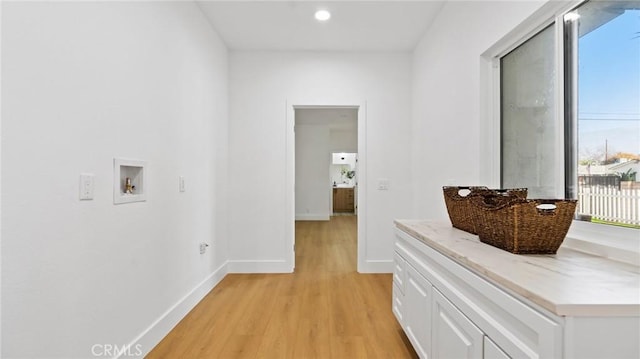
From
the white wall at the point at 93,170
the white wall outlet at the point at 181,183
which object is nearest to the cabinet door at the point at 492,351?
the white wall at the point at 93,170

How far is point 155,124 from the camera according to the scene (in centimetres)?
212

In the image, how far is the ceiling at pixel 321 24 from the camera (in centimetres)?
286

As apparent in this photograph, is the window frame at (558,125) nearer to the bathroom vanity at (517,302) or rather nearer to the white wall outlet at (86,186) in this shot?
the bathroom vanity at (517,302)

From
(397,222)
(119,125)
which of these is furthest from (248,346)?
(119,125)

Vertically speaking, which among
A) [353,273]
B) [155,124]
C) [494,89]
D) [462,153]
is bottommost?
[353,273]

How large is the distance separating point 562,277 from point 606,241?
0.58 m

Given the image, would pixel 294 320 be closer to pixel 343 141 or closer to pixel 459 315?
pixel 459 315

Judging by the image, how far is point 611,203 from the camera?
4.56 ft

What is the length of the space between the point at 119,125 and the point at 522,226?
1998 mm

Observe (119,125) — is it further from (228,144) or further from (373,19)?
(373,19)

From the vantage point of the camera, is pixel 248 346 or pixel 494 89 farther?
pixel 494 89

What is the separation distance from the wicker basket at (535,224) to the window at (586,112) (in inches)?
12.0

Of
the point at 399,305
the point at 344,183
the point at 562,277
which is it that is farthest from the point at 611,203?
the point at 344,183

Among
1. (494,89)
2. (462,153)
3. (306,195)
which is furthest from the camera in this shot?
(306,195)
